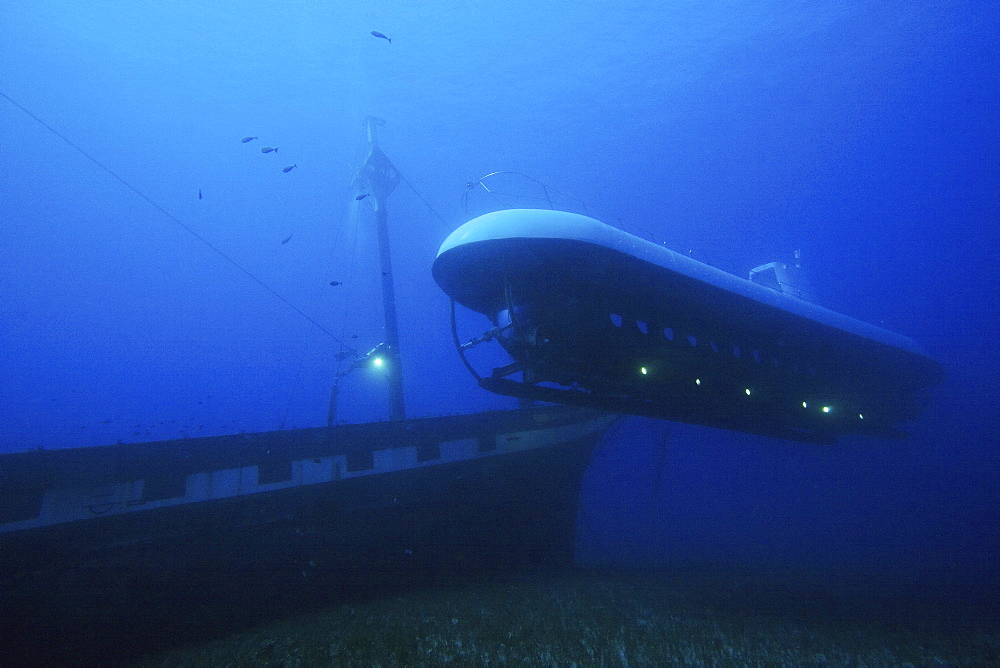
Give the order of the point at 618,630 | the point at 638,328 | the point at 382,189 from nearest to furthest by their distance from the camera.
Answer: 1. the point at 618,630
2. the point at 638,328
3. the point at 382,189

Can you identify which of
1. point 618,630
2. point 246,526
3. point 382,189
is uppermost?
point 382,189

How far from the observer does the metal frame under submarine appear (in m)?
4.36

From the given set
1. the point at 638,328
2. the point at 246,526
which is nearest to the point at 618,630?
the point at 638,328

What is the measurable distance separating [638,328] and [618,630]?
369 cm

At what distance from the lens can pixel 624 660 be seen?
168 inches

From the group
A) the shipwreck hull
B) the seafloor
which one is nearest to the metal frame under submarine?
the seafloor

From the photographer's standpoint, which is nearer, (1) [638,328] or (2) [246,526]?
(1) [638,328]

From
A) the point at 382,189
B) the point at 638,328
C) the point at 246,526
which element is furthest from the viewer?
the point at 382,189

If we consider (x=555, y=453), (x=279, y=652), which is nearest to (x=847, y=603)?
(x=555, y=453)

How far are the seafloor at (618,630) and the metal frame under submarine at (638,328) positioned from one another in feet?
8.53

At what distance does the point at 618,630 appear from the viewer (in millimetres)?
4699

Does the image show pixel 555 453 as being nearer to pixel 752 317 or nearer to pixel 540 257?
pixel 752 317

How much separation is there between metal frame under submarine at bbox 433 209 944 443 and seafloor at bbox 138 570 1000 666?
260 cm

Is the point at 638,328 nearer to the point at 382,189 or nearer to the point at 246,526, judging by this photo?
the point at 246,526
